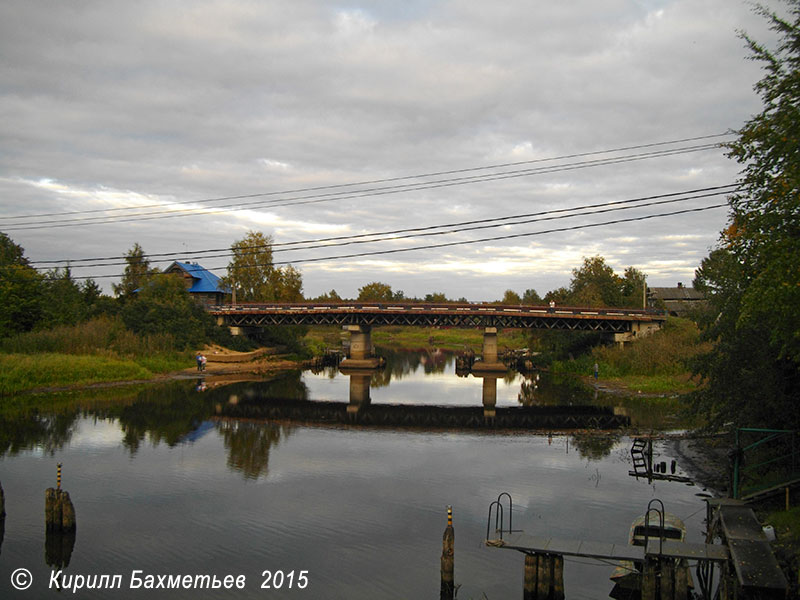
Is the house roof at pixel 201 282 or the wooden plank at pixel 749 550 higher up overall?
the house roof at pixel 201 282

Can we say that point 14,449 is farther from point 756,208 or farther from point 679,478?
point 756,208

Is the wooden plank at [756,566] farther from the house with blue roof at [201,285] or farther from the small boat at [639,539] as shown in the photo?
the house with blue roof at [201,285]

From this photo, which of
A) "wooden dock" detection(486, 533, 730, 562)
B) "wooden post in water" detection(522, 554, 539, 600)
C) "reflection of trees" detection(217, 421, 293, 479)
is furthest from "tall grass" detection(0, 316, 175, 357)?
"wooden post in water" detection(522, 554, 539, 600)

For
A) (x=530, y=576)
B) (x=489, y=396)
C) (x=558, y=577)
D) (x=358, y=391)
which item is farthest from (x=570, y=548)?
(x=358, y=391)

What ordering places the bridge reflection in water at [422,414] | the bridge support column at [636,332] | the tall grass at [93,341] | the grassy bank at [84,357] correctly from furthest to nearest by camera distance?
1. the bridge support column at [636,332]
2. the tall grass at [93,341]
3. the grassy bank at [84,357]
4. the bridge reflection in water at [422,414]

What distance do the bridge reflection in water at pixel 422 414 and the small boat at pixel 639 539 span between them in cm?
2221

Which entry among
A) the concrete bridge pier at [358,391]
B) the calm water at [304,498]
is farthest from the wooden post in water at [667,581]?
the concrete bridge pier at [358,391]

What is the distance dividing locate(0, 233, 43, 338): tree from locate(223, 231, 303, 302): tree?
45.4 m

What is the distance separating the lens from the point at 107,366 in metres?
55.2

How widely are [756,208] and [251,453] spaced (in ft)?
77.8

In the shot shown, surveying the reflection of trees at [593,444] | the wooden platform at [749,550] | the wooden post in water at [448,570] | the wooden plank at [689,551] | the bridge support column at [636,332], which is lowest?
the reflection of trees at [593,444]

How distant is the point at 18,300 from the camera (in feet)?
189

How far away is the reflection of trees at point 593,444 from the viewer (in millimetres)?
31250

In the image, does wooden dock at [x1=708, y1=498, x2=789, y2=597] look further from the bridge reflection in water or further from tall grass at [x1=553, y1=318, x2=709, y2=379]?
tall grass at [x1=553, y1=318, x2=709, y2=379]
